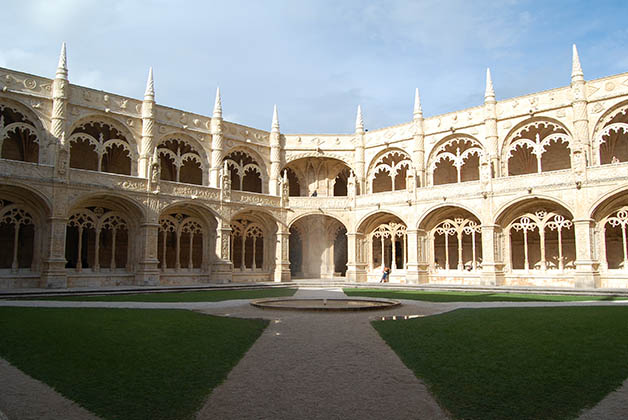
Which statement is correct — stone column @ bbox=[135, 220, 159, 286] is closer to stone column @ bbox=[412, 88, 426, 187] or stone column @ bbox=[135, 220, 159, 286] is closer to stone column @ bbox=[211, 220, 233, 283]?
stone column @ bbox=[211, 220, 233, 283]

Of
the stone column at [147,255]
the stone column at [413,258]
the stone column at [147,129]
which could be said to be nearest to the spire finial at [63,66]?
the stone column at [147,129]

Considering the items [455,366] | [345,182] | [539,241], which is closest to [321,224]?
[345,182]

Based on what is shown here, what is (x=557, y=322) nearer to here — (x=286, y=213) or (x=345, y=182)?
(x=286, y=213)

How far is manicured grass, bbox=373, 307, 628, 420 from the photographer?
5441mm

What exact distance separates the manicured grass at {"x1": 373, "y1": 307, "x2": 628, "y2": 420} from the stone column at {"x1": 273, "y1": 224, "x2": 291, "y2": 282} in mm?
21049

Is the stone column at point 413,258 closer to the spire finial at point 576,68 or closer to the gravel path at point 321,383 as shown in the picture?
the spire finial at point 576,68

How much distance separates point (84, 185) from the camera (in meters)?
24.8

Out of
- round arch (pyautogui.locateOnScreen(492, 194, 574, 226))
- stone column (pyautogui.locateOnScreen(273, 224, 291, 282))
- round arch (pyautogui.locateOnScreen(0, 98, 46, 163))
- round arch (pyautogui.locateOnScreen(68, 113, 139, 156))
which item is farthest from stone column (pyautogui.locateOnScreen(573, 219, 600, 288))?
round arch (pyautogui.locateOnScreen(0, 98, 46, 163))

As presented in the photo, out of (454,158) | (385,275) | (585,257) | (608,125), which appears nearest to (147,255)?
(385,275)

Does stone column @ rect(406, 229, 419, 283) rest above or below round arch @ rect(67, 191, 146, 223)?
below

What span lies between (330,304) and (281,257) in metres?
17.3

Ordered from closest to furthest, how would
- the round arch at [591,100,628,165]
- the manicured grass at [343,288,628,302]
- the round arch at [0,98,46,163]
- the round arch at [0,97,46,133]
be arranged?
1. the manicured grass at [343,288,628,302]
2. the round arch at [0,98,46,163]
3. the round arch at [0,97,46,133]
4. the round arch at [591,100,628,165]

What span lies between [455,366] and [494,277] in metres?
21.2

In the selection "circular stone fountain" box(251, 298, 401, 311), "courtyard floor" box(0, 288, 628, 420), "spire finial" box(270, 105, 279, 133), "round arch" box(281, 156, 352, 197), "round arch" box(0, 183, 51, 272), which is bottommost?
"courtyard floor" box(0, 288, 628, 420)
